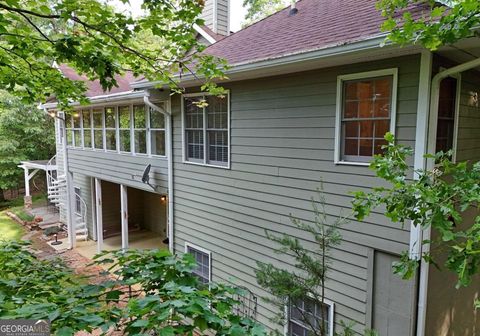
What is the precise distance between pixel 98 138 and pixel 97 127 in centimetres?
38

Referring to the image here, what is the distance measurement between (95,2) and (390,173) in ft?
11.6

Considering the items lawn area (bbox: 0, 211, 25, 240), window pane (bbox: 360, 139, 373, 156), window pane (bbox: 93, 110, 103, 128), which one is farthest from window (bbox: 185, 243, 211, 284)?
lawn area (bbox: 0, 211, 25, 240)

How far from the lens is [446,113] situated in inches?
170

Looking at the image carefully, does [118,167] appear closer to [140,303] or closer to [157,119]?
[157,119]

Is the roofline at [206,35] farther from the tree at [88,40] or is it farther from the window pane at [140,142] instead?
the tree at [88,40]

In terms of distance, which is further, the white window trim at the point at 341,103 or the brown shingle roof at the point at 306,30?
the brown shingle roof at the point at 306,30

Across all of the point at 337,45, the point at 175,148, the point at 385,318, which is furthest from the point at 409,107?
the point at 175,148

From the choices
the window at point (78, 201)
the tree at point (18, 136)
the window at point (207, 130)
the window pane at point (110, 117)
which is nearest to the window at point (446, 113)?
the window at point (207, 130)

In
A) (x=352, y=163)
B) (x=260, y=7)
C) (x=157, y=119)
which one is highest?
(x=260, y=7)

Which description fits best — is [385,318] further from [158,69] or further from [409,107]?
[158,69]

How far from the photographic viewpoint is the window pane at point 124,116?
31.8 ft

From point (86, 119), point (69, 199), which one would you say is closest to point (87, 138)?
point (86, 119)

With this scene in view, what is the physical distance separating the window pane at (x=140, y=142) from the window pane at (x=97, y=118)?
2411 mm

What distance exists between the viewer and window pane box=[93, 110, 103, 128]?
36.1 ft
